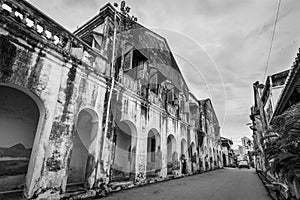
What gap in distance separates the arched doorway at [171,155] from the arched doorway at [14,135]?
8105 mm

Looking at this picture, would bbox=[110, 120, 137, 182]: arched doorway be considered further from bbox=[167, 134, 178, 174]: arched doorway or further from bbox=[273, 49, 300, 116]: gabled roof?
bbox=[273, 49, 300, 116]: gabled roof

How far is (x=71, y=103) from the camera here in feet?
17.1

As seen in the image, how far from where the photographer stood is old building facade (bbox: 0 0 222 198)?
4.21 meters

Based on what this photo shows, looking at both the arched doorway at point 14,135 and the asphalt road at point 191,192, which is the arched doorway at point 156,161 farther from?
the arched doorway at point 14,135

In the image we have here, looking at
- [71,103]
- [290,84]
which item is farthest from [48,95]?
[290,84]

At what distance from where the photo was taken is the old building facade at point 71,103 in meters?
4.21

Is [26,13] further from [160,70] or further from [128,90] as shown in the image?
[160,70]

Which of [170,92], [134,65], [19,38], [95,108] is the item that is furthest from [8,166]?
[170,92]

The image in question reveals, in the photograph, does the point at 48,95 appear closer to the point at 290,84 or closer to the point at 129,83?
the point at 129,83

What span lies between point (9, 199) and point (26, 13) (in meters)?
4.92

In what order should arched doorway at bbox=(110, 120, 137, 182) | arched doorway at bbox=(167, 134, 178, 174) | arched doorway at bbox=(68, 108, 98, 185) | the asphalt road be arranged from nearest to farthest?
the asphalt road < arched doorway at bbox=(68, 108, 98, 185) < arched doorway at bbox=(110, 120, 137, 182) < arched doorway at bbox=(167, 134, 178, 174)

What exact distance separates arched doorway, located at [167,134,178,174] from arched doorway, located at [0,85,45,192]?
8105mm

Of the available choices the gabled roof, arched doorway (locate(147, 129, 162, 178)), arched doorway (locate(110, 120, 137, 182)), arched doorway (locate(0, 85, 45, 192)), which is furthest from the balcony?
the gabled roof

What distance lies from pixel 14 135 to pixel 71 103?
7.48 feet
